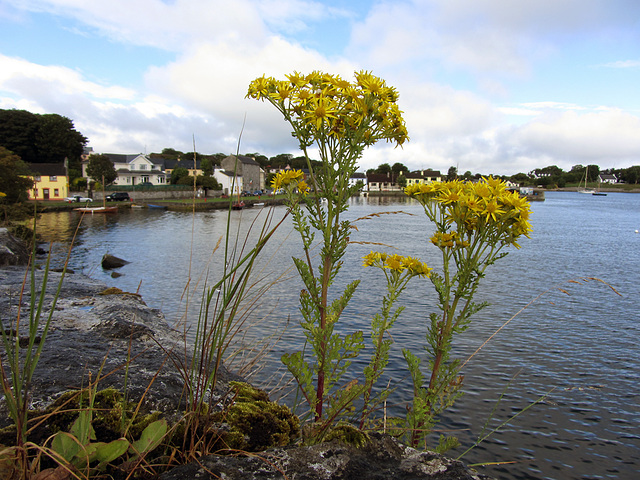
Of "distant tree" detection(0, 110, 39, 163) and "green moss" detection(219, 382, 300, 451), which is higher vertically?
"distant tree" detection(0, 110, 39, 163)

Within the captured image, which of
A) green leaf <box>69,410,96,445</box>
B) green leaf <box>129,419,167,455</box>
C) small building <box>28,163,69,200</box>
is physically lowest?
green leaf <box>129,419,167,455</box>

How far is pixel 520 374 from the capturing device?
346 inches

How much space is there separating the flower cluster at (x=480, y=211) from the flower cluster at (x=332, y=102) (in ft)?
2.59

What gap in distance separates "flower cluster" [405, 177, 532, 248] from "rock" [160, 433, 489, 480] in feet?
5.78

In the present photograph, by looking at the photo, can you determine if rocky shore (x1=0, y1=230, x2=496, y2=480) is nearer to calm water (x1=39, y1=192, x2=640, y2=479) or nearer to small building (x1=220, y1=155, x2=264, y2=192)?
Answer: calm water (x1=39, y1=192, x2=640, y2=479)

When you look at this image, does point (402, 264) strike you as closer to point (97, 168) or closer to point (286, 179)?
point (286, 179)

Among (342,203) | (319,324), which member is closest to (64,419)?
(319,324)

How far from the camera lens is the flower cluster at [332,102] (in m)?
3.20

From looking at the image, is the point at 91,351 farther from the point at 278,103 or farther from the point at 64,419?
the point at 278,103

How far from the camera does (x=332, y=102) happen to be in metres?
3.27

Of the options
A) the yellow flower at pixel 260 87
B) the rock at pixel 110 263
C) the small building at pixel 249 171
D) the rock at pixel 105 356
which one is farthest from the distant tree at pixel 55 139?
the yellow flower at pixel 260 87

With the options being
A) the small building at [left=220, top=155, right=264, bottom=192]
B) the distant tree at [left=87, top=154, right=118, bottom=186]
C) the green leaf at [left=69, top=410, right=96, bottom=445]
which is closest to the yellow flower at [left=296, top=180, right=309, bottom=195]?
the green leaf at [left=69, top=410, right=96, bottom=445]

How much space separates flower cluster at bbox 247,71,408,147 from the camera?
3.20 m

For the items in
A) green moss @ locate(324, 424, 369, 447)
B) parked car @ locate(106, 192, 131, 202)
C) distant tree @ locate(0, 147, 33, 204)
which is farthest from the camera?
parked car @ locate(106, 192, 131, 202)
